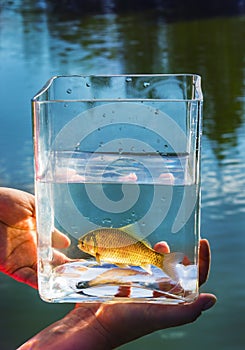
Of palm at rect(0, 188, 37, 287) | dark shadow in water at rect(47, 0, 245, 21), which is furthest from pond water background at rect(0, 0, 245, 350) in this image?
palm at rect(0, 188, 37, 287)

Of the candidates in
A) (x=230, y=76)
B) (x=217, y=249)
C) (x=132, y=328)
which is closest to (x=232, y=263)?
(x=217, y=249)

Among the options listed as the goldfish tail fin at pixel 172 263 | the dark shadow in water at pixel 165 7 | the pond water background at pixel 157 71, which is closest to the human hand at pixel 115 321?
the goldfish tail fin at pixel 172 263

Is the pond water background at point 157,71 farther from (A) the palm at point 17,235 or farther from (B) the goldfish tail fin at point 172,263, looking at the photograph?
(B) the goldfish tail fin at point 172,263

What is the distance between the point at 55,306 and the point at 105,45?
323 centimetres

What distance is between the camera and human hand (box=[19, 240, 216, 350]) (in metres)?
0.81

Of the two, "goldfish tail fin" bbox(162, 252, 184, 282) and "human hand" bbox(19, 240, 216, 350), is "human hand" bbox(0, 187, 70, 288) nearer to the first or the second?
"human hand" bbox(19, 240, 216, 350)

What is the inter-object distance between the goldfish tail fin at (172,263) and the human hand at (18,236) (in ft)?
0.73

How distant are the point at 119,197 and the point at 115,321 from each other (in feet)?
Result: 0.53

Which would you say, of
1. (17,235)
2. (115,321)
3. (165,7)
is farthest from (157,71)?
(165,7)

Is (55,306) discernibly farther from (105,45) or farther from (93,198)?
(105,45)

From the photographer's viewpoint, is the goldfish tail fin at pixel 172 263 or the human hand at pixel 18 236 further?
the human hand at pixel 18 236

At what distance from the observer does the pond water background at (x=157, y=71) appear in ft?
5.83

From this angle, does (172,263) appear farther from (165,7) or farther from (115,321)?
(165,7)

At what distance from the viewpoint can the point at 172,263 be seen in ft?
2.63
